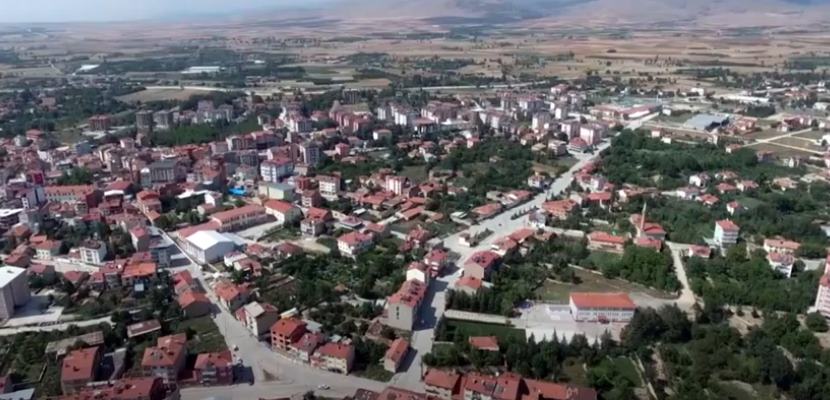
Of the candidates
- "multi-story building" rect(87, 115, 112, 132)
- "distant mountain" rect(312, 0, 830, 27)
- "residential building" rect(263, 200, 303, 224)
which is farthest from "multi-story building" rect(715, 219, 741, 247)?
"distant mountain" rect(312, 0, 830, 27)

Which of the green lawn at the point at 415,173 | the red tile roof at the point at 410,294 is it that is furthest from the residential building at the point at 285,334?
the green lawn at the point at 415,173

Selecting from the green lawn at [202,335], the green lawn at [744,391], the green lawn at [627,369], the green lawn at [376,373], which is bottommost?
the green lawn at [744,391]

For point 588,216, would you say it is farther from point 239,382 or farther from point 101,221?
point 101,221

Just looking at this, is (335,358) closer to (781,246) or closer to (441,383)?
(441,383)

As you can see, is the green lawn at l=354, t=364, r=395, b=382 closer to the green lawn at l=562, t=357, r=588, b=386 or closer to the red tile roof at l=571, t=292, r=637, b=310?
the green lawn at l=562, t=357, r=588, b=386

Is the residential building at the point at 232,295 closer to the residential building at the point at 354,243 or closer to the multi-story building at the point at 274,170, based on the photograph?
the residential building at the point at 354,243

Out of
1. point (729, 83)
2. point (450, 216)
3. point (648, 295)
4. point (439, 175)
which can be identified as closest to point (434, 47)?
point (729, 83)

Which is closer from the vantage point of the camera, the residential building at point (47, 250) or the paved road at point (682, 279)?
the paved road at point (682, 279)
